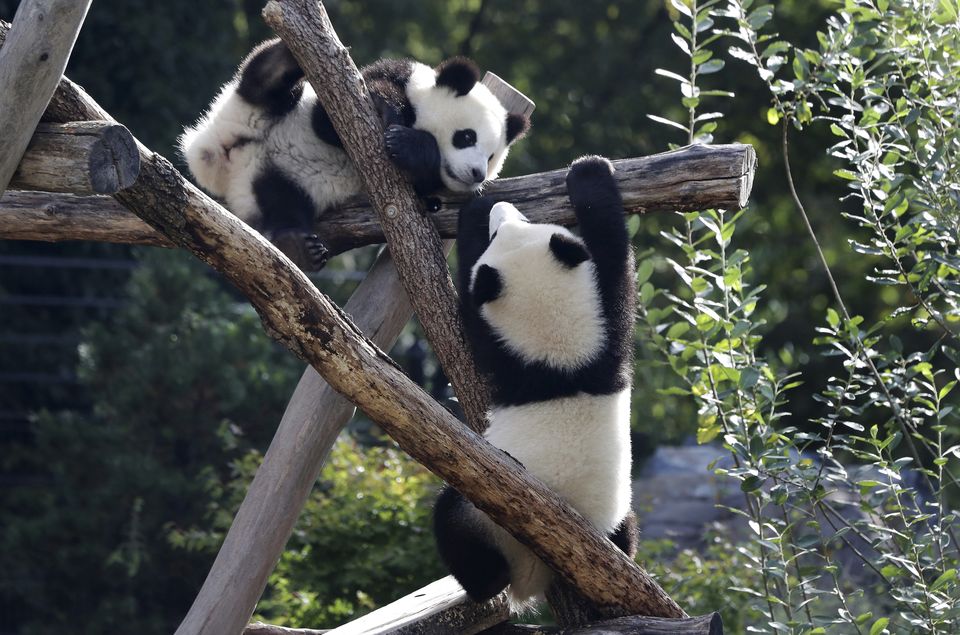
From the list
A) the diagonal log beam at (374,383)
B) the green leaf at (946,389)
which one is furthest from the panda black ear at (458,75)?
the green leaf at (946,389)

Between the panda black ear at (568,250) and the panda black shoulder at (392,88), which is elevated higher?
the panda black shoulder at (392,88)

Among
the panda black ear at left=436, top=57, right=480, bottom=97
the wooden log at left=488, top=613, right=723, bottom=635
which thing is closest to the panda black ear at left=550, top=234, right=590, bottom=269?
the panda black ear at left=436, top=57, right=480, bottom=97

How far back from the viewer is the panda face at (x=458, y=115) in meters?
3.70

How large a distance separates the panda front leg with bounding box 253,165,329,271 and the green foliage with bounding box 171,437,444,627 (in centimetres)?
155

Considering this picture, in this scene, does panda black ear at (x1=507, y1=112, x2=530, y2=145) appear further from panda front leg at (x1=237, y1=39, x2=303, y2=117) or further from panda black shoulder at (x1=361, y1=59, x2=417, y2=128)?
panda front leg at (x1=237, y1=39, x2=303, y2=117)

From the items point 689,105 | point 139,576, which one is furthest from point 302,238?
point 139,576

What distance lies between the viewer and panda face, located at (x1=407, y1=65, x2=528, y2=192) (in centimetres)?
370

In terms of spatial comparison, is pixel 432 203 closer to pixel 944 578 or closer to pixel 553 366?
pixel 553 366

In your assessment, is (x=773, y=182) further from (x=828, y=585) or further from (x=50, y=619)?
(x=50, y=619)

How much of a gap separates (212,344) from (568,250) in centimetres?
320

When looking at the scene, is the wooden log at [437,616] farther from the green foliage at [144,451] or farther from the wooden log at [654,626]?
the green foliage at [144,451]

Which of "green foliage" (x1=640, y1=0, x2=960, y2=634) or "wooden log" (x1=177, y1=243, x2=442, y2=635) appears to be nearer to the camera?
"green foliage" (x1=640, y1=0, x2=960, y2=634)

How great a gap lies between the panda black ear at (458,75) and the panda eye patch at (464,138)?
0.52 ft

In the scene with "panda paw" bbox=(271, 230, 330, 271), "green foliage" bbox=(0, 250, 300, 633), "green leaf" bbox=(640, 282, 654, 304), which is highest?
"green leaf" bbox=(640, 282, 654, 304)
